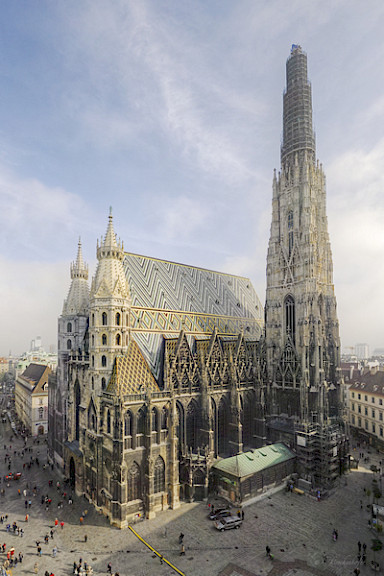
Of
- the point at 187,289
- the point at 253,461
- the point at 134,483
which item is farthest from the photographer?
the point at 187,289

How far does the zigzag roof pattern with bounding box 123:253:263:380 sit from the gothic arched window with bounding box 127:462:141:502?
12.0 metres

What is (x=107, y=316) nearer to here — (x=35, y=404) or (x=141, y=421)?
(x=141, y=421)

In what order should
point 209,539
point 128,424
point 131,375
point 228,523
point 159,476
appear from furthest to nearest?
1. point 131,375
2. point 159,476
3. point 128,424
4. point 228,523
5. point 209,539

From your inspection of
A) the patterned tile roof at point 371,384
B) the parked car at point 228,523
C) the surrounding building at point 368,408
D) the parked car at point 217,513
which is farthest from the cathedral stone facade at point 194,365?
the patterned tile roof at point 371,384

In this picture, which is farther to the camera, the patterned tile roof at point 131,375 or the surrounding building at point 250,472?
the surrounding building at point 250,472

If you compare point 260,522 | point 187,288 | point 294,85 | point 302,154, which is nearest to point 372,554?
point 260,522

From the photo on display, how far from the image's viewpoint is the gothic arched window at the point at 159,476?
44.2 metres

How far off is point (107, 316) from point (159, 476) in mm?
22171

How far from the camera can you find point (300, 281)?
60312mm

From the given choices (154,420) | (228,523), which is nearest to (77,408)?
(154,420)

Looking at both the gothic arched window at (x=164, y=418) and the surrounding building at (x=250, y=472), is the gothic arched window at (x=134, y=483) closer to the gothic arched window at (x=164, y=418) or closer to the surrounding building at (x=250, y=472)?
the gothic arched window at (x=164, y=418)

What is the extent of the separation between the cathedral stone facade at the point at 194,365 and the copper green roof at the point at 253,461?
6.59 feet

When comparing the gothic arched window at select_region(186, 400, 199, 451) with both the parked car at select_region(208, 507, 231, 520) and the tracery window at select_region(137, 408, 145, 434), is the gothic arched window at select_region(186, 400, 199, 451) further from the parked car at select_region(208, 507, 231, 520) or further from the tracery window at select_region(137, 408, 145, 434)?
the parked car at select_region(208, 507, 231, 520)

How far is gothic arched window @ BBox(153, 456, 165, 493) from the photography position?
44.2 meters
